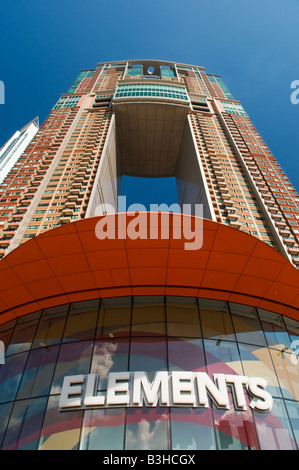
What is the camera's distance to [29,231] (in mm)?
52125

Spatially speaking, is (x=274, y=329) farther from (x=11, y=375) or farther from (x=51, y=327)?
(x=11, y=375)

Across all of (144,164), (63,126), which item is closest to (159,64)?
(144,164)

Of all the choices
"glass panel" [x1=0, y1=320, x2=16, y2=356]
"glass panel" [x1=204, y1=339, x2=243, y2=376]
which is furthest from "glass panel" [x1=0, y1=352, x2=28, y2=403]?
"glass panel" [x1=204, y1=339, x2=243, y2=376]

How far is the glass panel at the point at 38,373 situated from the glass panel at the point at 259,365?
6.93 metres

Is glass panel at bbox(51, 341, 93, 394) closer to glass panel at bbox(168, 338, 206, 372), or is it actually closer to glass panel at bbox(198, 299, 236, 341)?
glass panel at bbox(168, 338, 206, 372)

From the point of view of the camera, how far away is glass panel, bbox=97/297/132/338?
11.9 metres

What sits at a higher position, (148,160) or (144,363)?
(148,160)

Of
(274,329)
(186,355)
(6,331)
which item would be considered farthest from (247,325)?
(6,331)

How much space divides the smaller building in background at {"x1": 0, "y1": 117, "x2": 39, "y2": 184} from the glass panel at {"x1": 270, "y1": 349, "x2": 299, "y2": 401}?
10534cm

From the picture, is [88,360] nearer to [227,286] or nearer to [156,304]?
[156,304]

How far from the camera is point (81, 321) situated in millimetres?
12539

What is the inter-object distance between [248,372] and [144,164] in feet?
273

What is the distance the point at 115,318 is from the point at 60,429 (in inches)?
164

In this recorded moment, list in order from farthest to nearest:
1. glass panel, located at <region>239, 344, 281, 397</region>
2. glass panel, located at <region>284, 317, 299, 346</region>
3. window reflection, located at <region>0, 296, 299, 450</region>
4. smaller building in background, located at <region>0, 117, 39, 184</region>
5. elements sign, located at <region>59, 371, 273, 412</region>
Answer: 1. smaller building in background, located at <region>0, 117, 39, 184</region>
2. glass panel, located at <region>284, 317, 299, 346</region>
3. glass panel, located at <region>239, 344, 281, 397</region>
4. elements sign, located at <region>59, 371, 273, 412</region>
5. window reflection, located at <region>0, 296, 299, 450</region>
